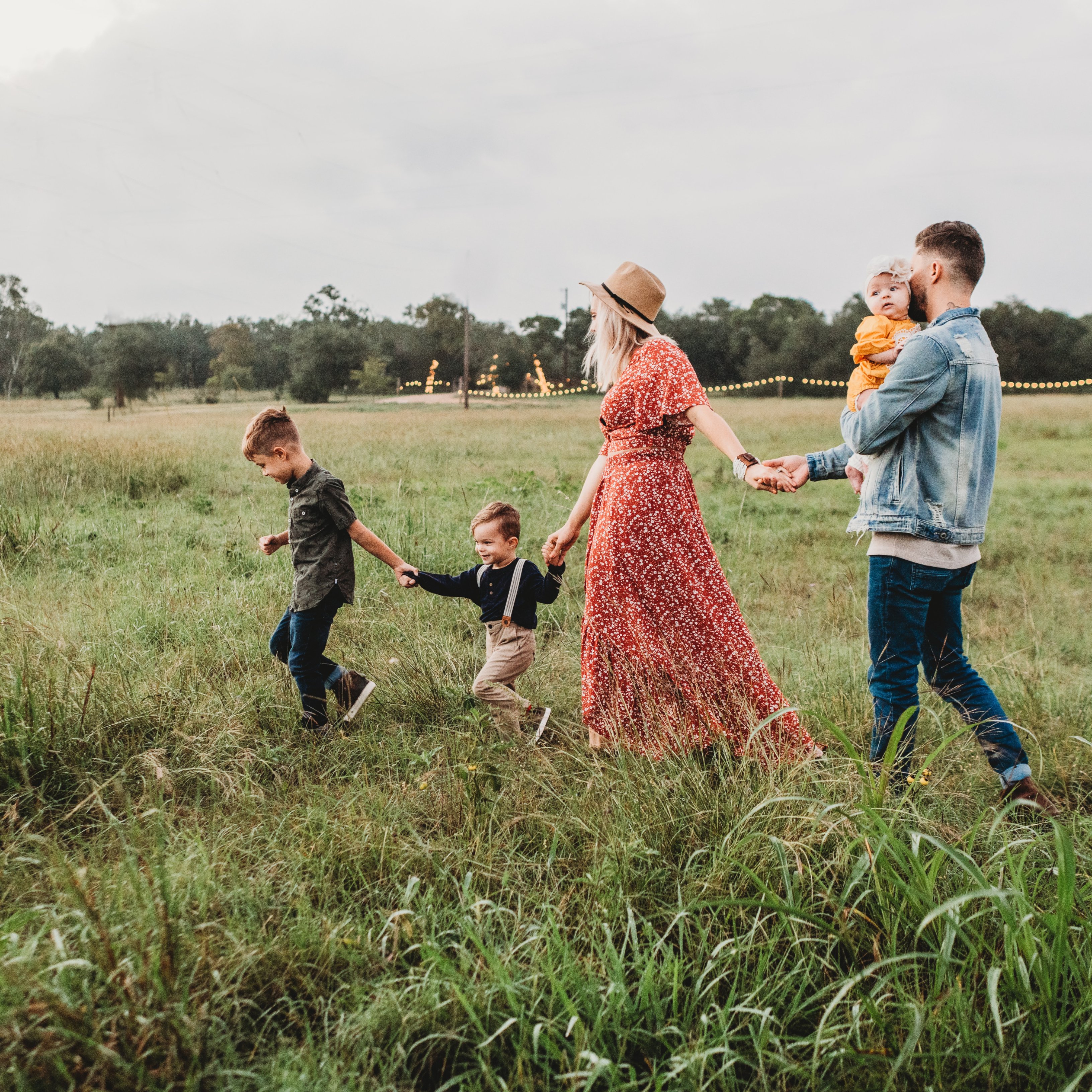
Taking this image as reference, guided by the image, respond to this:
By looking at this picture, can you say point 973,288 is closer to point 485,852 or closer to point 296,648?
point 485,852

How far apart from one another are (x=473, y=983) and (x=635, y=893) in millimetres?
552

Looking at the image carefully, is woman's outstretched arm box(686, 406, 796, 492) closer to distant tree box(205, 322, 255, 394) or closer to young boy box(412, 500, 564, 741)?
young boy box(412, 500, 564, 741)

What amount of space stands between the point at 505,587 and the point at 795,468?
1311mm

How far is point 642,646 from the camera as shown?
334 cm

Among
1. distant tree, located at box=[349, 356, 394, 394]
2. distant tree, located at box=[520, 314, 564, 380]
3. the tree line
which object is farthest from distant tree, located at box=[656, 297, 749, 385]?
distant tree, located at box=[349, 356, 394, 394]

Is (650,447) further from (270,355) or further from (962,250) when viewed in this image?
(270,355)

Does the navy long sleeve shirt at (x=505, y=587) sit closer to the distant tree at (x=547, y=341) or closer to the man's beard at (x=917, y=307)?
the man's beard at (x=917, y=307)

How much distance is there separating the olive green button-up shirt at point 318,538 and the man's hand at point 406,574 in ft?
0.78

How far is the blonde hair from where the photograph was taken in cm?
339

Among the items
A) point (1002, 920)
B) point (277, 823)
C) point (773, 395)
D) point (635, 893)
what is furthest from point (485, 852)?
point (773, 395)

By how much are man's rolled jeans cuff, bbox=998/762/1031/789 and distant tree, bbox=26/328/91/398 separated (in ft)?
49.5

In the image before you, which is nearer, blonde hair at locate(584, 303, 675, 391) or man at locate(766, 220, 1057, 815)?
man at locate(766, 220, 1057, 815)

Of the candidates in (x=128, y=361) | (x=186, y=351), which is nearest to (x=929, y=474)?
(x=128, y=361)

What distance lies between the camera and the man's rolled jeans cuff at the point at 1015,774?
2975 mm
